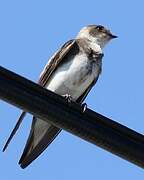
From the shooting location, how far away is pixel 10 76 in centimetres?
327

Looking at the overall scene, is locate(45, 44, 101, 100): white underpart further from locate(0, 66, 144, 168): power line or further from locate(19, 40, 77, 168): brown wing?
locate(0, 66, 144, 168): power line

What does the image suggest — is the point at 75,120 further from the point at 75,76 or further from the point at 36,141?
the point at 75,76

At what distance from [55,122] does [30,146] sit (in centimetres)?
227

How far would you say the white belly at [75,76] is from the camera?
6.29m

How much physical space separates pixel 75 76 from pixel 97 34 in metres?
1.47

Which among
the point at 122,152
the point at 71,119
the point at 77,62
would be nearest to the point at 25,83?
the point at 71,119

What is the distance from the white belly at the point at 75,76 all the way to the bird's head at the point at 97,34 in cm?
90

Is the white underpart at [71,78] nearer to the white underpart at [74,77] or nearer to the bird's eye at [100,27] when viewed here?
the white underpart at [74,77]

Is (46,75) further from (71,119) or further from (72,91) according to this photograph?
(71,119)

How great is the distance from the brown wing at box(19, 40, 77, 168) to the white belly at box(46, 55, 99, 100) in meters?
0.09

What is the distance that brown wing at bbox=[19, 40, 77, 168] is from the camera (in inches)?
208

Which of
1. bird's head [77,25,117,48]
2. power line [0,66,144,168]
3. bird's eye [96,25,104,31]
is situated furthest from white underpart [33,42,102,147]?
power line [0,66,144,168]

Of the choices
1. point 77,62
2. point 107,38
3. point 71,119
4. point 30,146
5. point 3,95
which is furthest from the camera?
point 107,38

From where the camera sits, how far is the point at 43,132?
6.16 metres
